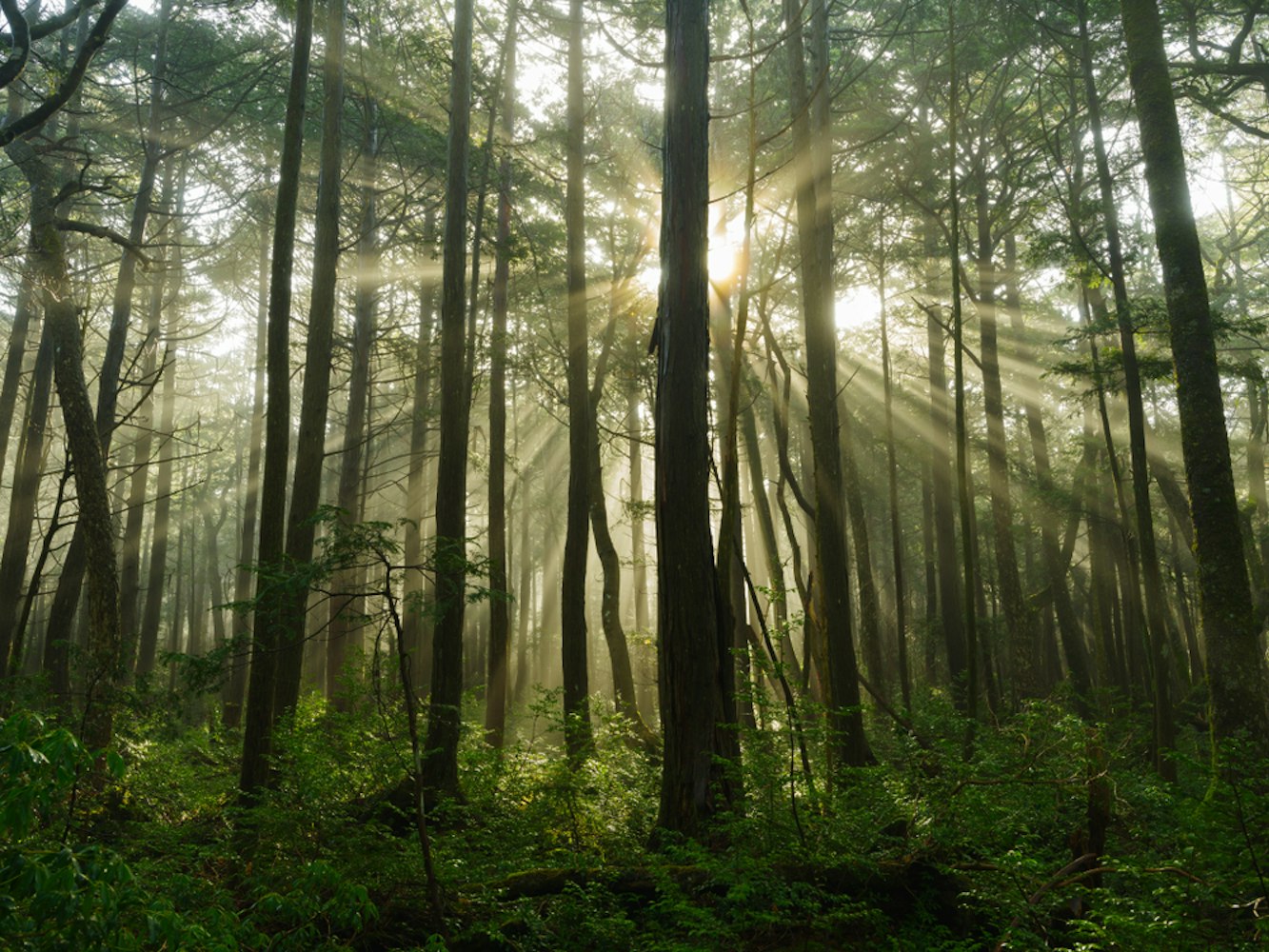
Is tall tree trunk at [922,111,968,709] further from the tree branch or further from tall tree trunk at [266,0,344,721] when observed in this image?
the tree branch

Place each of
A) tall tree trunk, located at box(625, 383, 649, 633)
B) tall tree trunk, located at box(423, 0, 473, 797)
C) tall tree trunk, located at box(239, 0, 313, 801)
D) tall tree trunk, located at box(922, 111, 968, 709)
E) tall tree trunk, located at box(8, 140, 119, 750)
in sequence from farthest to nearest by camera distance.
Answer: tall tree trunk, located at box(625, 383, 649, 633)
tall tree trunk, located at box(922, 111, 968, 709)
tall tree trunk, located at box(8, 140, 119, 750)
tall tree trunk, located at box(423, 0, 473, 797)
tall tree trunk, located at box(239, 0, 313, 801)

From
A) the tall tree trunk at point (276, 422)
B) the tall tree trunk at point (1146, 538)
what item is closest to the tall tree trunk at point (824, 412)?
the tall tree trunk at point (1146, 538)

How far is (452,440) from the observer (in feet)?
35.2

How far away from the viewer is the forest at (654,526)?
16.9 feet

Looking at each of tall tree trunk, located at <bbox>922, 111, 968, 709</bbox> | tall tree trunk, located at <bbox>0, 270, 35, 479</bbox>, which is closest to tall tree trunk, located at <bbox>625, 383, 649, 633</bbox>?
tall tree trunk, located at <bbox>922, 111, 968, 709</bbox>

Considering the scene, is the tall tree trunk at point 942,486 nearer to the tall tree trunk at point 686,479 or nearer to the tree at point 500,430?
the tree at point 500,430

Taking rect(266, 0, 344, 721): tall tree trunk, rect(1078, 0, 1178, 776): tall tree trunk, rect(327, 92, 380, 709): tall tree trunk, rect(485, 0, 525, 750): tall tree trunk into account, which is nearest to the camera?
rect(1078, 0, 1178, 776): tall tree trunk

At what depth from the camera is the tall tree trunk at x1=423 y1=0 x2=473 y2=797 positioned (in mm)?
9500

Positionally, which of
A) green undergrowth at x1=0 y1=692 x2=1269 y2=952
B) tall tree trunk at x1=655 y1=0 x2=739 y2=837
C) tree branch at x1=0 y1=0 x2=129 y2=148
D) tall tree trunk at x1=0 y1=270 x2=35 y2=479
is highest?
tall tree trunk at x1=0 y1=270 x2=35 y2=479

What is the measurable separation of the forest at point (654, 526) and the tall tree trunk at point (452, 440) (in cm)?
7

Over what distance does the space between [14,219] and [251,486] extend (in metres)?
13.5

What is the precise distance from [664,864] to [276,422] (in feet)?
23.0

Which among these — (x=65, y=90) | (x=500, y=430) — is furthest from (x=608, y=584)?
(x=65, y=90)

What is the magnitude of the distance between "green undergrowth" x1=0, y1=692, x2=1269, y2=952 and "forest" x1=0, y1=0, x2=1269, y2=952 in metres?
0.04
